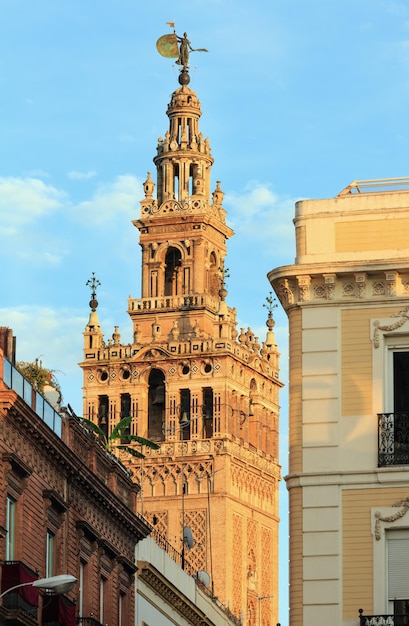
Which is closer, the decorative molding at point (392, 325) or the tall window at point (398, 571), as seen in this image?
the tall window at point (398, 571)

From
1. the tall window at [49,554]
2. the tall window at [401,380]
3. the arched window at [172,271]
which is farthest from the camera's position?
the arched window at [172,271]

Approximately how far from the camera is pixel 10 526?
48312 millimetres

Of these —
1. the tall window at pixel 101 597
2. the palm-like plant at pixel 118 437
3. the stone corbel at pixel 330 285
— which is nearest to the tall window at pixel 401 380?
the stone corbel at pixel 330 285

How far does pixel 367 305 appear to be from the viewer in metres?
42.9

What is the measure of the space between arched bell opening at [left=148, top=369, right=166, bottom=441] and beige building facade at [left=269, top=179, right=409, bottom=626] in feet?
286

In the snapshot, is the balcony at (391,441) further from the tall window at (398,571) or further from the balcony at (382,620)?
the balcony at (382,620)

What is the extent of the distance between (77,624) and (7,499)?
787 centimetres

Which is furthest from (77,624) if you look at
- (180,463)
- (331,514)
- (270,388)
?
(270,388)

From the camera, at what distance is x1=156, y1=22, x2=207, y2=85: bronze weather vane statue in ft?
445

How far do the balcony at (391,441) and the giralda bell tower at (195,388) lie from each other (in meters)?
82.5

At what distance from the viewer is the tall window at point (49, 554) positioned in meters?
52.0

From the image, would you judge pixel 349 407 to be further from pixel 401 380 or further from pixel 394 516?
pixel 394 516

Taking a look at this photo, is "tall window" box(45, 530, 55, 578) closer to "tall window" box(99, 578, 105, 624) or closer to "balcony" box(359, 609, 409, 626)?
"tall window" box(99, 578, 105, 624)

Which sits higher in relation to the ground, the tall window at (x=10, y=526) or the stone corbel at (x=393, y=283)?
the stone corbel at (x=393, y=283)
